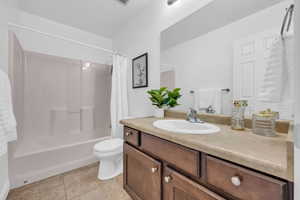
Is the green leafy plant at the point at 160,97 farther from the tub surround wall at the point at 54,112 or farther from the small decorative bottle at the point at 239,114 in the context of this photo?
the tub surround wall at the point at 54,112

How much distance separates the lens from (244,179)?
44 cm

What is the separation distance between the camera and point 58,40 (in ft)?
6.82

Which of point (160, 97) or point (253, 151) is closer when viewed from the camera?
point (253, 151)

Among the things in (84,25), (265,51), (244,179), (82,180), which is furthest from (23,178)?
(265,51)

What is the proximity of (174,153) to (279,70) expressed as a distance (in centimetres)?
78

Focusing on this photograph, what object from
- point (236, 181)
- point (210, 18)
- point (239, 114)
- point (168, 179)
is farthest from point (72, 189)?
point (210, 18)

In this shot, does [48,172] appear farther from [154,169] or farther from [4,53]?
[154,169]

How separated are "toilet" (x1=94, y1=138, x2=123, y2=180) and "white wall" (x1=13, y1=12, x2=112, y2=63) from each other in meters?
1.76

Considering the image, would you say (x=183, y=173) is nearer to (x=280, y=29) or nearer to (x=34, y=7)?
(x=280, y=29)

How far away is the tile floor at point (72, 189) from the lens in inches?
48.2

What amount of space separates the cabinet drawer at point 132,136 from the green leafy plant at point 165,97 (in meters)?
0.46

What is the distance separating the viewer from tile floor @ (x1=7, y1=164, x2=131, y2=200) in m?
1.23

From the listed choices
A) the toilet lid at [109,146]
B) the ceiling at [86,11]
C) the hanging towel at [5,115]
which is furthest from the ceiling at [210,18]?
the hanging towel at [5,115]

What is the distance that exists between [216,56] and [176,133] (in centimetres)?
75
